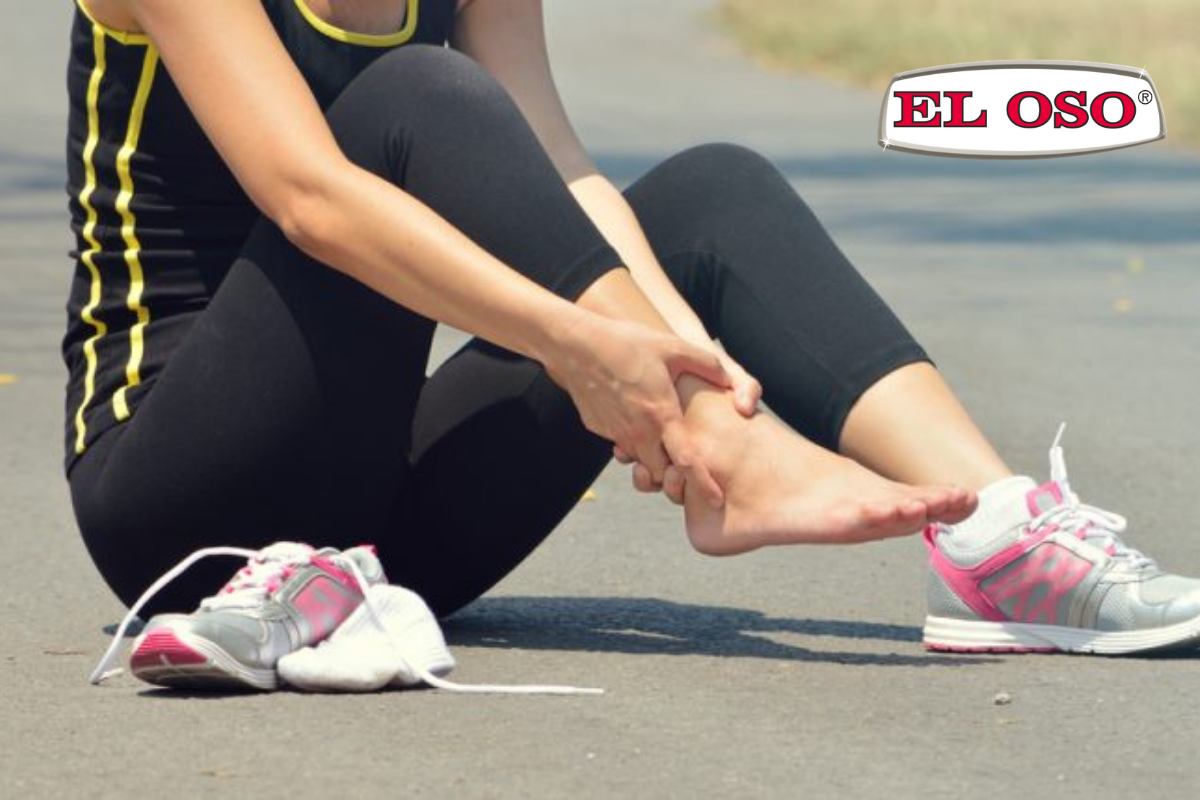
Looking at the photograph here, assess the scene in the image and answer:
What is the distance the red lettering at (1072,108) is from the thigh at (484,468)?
951 cm

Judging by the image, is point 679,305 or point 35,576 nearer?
point 679,305

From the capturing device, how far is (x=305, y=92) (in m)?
2.92

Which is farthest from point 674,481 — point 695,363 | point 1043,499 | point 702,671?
point 1043,499

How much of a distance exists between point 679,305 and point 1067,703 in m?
0.63

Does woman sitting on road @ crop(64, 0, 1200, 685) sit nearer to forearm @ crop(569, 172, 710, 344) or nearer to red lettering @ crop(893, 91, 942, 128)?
forearm @ crop(569, 172, 710, 344)

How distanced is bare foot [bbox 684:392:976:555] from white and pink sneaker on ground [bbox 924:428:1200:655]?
0.25 m

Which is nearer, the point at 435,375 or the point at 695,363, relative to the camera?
the point at 695,363

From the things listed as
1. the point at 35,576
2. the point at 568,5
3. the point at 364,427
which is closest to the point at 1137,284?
the point at 35,576

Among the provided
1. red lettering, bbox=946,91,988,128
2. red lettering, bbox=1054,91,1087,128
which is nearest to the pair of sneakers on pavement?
red lettering, bbox=1054,91,1087,128

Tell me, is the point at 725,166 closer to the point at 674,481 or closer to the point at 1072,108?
the point at 674,481

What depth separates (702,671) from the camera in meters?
3.06

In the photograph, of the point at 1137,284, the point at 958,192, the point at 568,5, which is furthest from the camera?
the point at 568,5

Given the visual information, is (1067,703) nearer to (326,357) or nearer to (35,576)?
(326,357)

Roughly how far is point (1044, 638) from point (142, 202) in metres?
1.14
